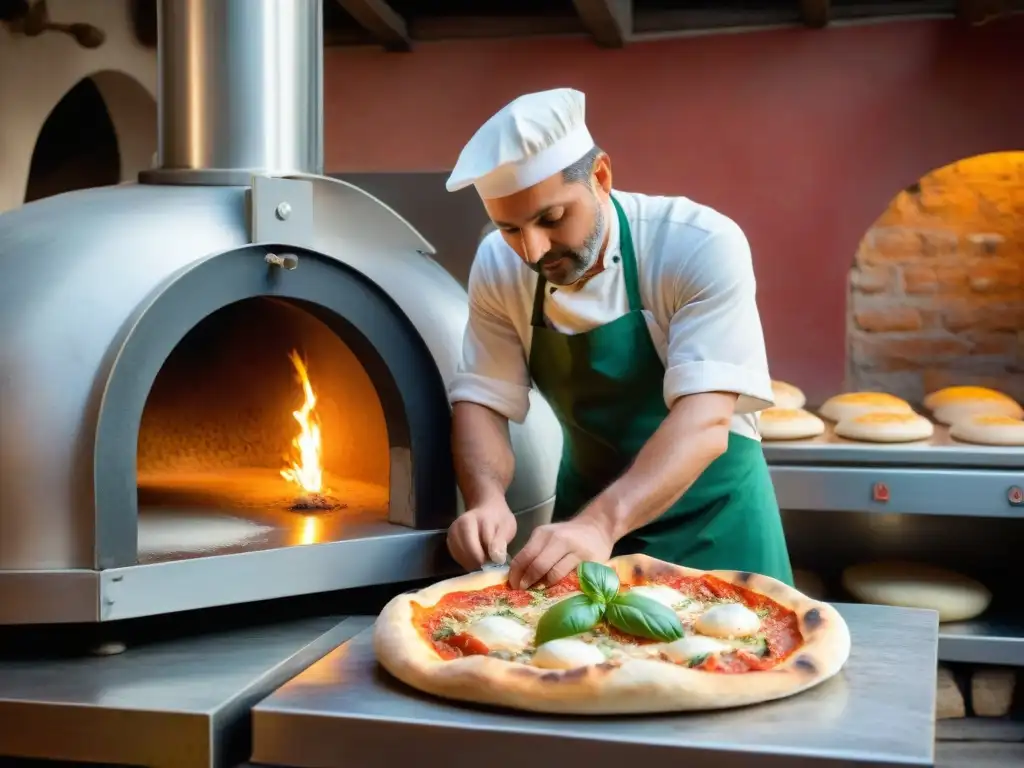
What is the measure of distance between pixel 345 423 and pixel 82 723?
1065 millimetres

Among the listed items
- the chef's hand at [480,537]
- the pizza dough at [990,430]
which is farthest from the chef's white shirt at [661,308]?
the pizza dough at [990,430]

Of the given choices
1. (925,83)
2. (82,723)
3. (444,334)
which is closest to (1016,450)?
(925,83)

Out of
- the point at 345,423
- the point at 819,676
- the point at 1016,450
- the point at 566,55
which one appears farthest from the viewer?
the point at 566,55

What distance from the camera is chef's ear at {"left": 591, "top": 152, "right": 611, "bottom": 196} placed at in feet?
6.45

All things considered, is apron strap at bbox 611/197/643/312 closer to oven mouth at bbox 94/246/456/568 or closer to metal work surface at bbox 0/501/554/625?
oven mouth at bbox 94/246/456/568

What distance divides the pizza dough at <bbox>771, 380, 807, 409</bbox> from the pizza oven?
123 centimetres

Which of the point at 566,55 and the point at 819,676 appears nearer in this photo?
the point at 819,676

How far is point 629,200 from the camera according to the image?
2115 millimetres

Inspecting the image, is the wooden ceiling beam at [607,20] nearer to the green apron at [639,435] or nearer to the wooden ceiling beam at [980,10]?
the wooden ceiling beam at [980,10]

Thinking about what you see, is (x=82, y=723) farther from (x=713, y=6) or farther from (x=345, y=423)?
(x=713, y=6)

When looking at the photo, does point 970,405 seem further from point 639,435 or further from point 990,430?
point 639,435

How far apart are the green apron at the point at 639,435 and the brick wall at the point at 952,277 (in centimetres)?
213

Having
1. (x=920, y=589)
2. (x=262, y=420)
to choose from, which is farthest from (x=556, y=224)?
(x=920, y=589)

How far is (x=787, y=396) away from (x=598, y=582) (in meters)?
2.25
